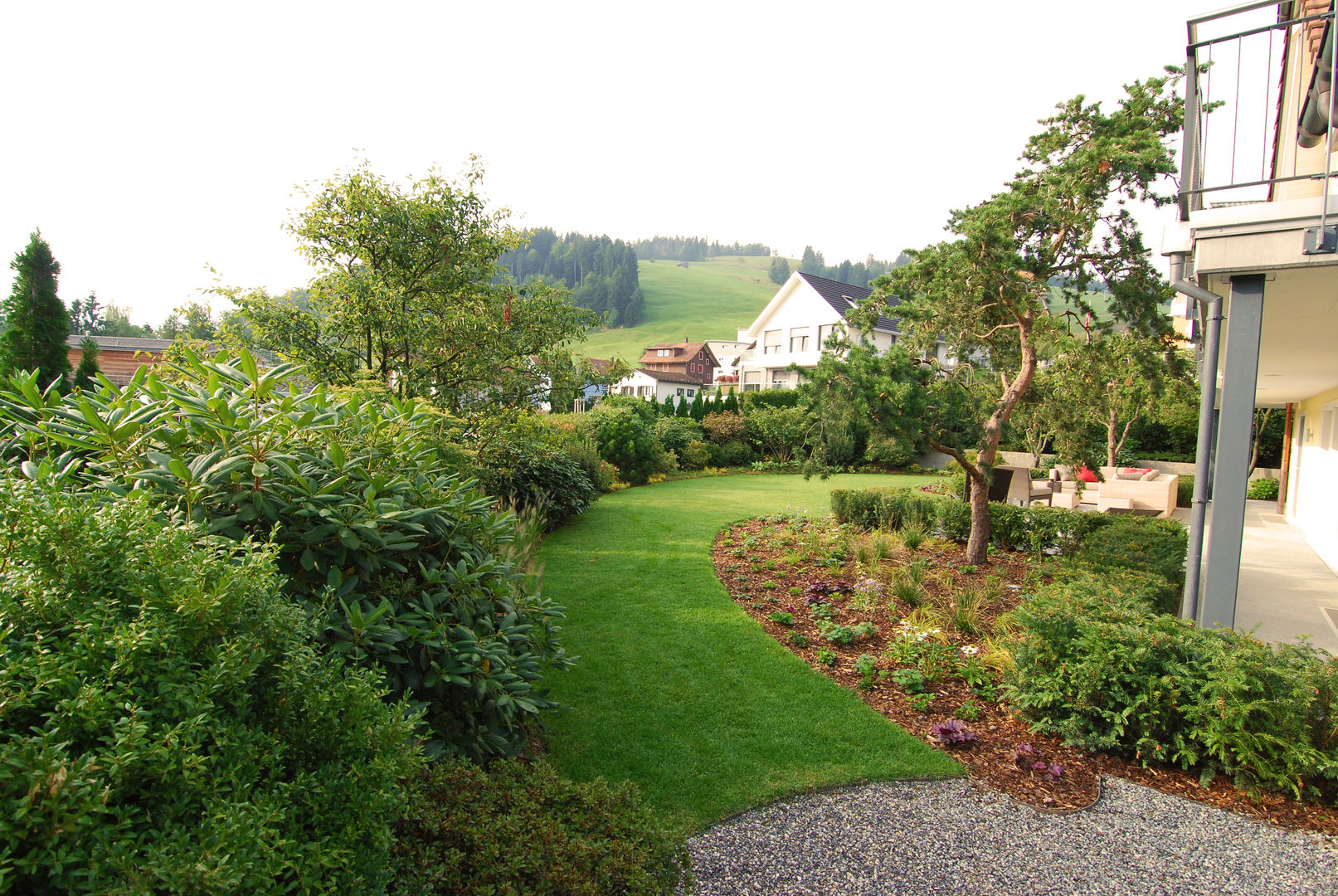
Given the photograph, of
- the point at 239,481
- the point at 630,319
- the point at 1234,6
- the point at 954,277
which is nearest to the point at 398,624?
the point at 239,481

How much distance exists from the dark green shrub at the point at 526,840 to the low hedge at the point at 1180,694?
10.8 ft

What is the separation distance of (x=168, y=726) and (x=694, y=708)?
3722 mm

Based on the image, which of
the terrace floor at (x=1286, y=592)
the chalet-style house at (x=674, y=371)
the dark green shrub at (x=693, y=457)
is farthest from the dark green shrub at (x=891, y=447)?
the chalet-style house at (x=674, y=371)

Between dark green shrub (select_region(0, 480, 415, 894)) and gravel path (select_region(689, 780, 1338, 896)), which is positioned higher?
dark green shrub (select_region(0, 480, 415, 894))

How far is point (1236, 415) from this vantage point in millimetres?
4234

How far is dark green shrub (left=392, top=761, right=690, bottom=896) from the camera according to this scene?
1.91 metres

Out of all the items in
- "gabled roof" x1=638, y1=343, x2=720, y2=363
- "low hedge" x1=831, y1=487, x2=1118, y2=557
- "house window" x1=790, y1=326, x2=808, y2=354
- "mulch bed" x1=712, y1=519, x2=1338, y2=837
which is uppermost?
"gabled roof" x1=638, y1=343, x2=720, y2=363

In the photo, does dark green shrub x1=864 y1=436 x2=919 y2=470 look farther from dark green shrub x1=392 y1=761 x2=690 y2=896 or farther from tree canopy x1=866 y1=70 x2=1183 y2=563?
dark green shrub x1=392 y1=761 x2=690 y2=896

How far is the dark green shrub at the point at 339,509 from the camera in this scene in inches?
94.4

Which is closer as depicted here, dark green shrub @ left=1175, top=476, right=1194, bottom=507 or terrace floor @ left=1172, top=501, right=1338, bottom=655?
terrace floor @ left=1172, top=501, right=1338, bottom=655

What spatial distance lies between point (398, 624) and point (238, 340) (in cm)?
510

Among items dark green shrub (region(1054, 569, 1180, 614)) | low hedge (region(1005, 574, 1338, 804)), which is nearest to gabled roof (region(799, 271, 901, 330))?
dark green shrub (region(1054, 569, 1180, 614))

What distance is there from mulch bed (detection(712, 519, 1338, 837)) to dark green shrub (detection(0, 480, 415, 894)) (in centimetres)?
369

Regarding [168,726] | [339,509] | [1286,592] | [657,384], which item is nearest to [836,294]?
[657,384]
